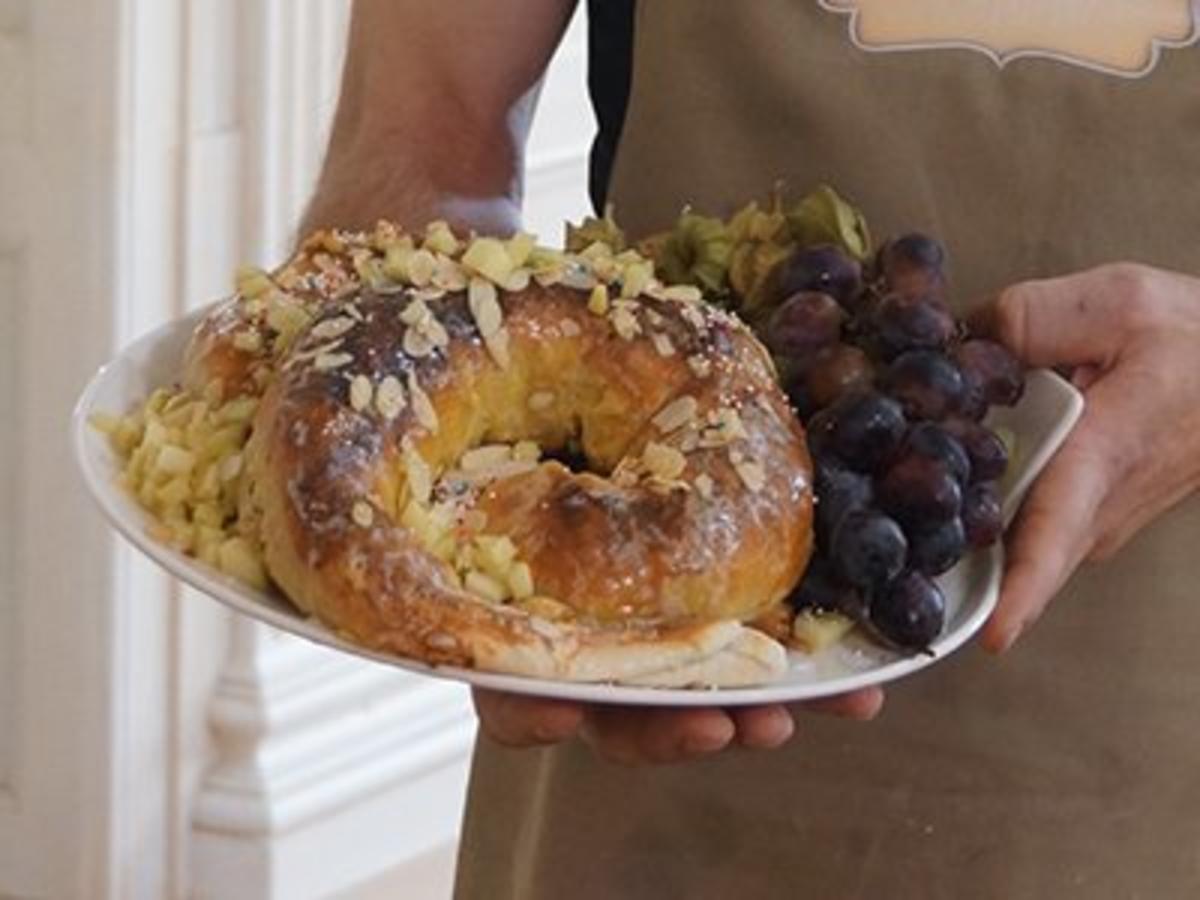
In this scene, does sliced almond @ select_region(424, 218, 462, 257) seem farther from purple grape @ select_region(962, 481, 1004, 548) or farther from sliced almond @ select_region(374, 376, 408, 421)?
purple grape @ select_region(962, 481, 1004, 548)

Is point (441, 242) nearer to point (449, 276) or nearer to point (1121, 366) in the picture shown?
point (449, 276)

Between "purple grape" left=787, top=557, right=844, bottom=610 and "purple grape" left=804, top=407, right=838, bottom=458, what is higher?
"purple grape" left=804, top=407, right=838, bottom=458

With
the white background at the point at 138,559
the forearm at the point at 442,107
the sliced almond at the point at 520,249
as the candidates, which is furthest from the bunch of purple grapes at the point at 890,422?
the white background at the point at 138,559

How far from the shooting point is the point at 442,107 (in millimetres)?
1423

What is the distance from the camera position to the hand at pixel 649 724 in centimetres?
105

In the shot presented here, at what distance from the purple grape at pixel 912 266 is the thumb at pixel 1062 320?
0.12 feet

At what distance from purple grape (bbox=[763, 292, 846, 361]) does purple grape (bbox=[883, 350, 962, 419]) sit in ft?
0.13

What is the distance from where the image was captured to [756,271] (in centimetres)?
122

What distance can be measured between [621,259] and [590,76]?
0.97 ft

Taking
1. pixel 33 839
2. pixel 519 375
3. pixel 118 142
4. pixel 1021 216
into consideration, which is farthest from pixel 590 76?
pixel 33 839

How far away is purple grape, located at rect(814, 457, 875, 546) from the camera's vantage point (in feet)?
3.58

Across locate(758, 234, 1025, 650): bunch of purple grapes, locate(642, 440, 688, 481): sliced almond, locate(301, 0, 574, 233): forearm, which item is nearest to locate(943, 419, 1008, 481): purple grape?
locate(758, 234, 1025, 650): bunch of purple grapes

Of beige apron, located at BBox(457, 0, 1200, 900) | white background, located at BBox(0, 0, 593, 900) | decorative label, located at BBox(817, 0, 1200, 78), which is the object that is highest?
decorative label, located at BBox(817, 0, 1200, 78)

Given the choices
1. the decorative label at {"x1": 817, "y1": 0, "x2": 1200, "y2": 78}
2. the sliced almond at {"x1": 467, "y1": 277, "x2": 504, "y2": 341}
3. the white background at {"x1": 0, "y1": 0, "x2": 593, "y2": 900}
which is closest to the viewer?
the sliced almond at {"x1": 467, "y1": 277, "x2": 504, "y2": 341}
